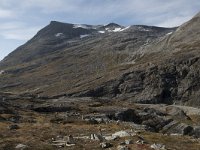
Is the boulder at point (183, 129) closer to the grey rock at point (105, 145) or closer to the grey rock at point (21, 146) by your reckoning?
the grey rock at point (105, 145)

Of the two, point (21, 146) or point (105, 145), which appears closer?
point (21, 146)

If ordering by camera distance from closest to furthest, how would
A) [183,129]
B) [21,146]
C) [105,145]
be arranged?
[21,146] → [105,145] → [183,129]

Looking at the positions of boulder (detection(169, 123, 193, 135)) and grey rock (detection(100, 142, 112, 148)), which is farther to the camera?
boulder (detection(169, 123, 193, 135))

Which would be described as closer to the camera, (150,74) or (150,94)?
(150,94)

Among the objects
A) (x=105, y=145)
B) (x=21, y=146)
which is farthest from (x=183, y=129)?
(x=21, y=146)

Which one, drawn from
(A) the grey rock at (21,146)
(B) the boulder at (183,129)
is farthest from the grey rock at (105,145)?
(B) the boulder at (183,129)

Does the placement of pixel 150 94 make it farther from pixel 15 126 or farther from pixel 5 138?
pixel 5 138

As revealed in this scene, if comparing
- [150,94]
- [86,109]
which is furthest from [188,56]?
[86,109]

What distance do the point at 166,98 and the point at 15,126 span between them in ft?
415

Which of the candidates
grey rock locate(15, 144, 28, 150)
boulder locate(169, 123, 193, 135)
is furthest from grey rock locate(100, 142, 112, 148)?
boulder locate(169, 123, 193, 135)

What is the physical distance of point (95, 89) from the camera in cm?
19800

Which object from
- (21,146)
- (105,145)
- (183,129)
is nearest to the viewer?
(21,146)

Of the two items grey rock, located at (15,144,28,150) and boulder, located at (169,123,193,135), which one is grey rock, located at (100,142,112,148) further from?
boulder, located at (169,123,193,135)

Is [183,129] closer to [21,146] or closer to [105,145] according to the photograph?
[105,145]
